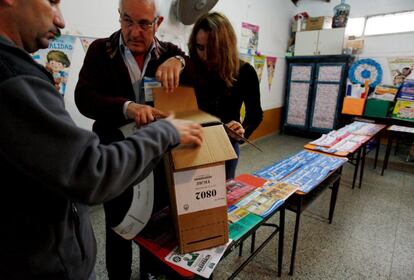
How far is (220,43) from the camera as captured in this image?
1.31 m

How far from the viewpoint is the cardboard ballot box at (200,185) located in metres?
0.75

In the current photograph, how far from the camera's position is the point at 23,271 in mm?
538

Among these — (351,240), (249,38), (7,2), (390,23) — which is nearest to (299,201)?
(351,240)

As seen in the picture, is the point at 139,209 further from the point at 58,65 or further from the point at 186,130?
the point at 58,65

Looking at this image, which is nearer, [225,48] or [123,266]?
[123,266]

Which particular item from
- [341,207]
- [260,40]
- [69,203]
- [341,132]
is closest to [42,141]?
[69,203]

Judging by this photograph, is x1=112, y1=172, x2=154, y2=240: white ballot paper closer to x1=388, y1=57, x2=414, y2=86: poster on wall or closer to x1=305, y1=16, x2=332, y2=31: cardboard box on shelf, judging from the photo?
x1=305, y1=16, x2=332, y2=31: cardboard box on shelf

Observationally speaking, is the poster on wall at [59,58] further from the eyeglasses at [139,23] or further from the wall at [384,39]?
the wall at [384,39]

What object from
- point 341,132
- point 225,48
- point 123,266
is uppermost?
point 225,48

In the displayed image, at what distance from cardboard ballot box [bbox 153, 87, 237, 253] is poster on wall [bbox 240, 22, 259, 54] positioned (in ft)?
12.0

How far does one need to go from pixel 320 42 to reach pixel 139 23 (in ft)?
16.2

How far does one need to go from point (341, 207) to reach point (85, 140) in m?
Result: 2.77

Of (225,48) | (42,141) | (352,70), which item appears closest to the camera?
(42,141)

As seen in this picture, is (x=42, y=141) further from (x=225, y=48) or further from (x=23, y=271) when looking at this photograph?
(x=225, y=48)
